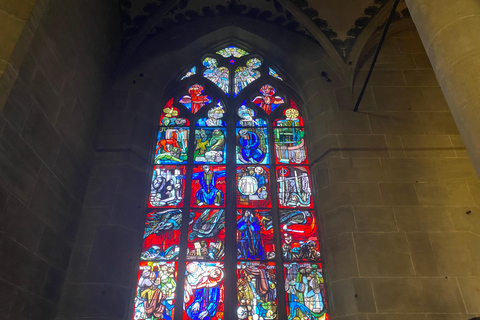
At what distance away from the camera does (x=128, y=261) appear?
5738 millimetres

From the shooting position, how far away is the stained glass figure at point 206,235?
607 cm

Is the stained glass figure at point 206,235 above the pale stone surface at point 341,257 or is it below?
above

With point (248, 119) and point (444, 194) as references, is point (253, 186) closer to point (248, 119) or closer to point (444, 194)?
point (248, 119)

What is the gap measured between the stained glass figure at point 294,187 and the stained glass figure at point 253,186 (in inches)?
8.6

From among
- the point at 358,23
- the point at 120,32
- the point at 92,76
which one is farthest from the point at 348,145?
the point at 120,32

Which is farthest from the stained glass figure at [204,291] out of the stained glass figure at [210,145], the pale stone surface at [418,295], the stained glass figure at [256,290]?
the pale stone surface at [418,295]

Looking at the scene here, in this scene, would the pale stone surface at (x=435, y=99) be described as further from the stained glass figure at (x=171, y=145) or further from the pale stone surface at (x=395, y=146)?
the stained glass figure at (x=171, y=145)

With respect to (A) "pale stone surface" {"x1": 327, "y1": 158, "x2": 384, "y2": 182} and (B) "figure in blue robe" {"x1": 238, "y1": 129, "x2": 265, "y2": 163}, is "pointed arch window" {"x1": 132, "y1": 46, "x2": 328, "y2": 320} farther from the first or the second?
(A) "pale stone surface" {"x1": 327, "y1": 158, "x2": 384, "y2": 182}

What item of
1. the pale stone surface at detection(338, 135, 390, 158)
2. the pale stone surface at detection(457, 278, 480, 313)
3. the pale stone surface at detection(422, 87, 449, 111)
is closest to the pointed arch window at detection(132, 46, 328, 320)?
the pale stone surface at detection(338, 135, 390, 158)

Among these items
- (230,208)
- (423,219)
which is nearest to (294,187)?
(230,208)

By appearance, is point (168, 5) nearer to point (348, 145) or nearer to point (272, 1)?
point (272, 1)

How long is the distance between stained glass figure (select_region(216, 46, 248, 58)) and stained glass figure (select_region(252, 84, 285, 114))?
0.98 metres

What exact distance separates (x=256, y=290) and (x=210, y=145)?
2675 mm

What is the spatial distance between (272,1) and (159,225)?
5049 mm
